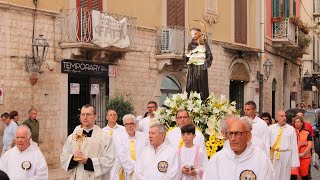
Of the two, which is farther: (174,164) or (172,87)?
(172,87)

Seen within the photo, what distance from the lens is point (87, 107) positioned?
335 inches

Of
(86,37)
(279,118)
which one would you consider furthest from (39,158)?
(86,37)

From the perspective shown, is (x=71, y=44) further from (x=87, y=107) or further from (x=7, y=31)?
(x=87, y=107)

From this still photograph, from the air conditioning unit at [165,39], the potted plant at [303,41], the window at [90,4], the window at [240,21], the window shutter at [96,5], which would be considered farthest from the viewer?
the potted plant at [303,41]

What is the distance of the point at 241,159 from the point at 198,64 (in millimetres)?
6676

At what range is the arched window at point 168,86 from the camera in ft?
78.7

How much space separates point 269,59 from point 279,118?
19.4 m

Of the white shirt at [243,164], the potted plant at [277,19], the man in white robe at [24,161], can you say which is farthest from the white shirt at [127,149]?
the potted plant at [277,19]

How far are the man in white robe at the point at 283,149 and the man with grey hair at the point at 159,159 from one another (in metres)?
4.76

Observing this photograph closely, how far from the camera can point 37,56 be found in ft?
59.0

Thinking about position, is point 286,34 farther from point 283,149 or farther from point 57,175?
point 283,149

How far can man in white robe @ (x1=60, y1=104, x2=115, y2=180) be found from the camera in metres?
8.53

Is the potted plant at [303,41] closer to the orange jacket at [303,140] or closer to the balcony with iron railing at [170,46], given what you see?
the balcony with iron railing at [170,46]

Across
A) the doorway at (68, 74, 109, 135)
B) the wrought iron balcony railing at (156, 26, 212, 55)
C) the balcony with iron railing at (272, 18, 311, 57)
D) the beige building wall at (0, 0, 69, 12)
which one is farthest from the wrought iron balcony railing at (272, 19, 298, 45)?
the beige building wall at (0, 0, 69, 12)
